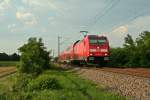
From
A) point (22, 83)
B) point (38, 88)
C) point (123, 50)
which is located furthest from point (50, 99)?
point (123, 50)

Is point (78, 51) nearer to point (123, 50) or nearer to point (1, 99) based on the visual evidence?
point (123, 50)

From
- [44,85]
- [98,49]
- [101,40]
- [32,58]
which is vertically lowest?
[44,85]

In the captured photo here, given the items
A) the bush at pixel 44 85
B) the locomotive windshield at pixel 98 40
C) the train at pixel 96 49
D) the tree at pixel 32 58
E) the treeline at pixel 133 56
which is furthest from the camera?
the treeline at pixel 133 56

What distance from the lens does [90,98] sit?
1368cm

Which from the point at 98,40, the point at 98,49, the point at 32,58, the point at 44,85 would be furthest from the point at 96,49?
the point at 44,85

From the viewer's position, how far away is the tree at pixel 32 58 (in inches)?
1259

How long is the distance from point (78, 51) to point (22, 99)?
37.5m

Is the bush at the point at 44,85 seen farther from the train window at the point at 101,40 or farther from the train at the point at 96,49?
the train window at the point at 101,40

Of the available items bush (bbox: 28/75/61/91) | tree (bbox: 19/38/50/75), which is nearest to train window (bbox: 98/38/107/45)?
tree (bbox: 19/38/50/75)

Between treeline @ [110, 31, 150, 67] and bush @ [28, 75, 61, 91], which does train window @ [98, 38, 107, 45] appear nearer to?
treeline @ [110, 31, 150, 67]

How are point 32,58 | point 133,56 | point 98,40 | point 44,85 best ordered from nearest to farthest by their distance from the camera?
point 44,85, point 32,58, point 98,40, point 133,56

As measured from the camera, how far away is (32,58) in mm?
37906

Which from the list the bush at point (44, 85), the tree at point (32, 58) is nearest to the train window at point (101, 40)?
the tree at point (32, 58)

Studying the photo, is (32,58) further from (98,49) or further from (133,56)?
(133,56)
